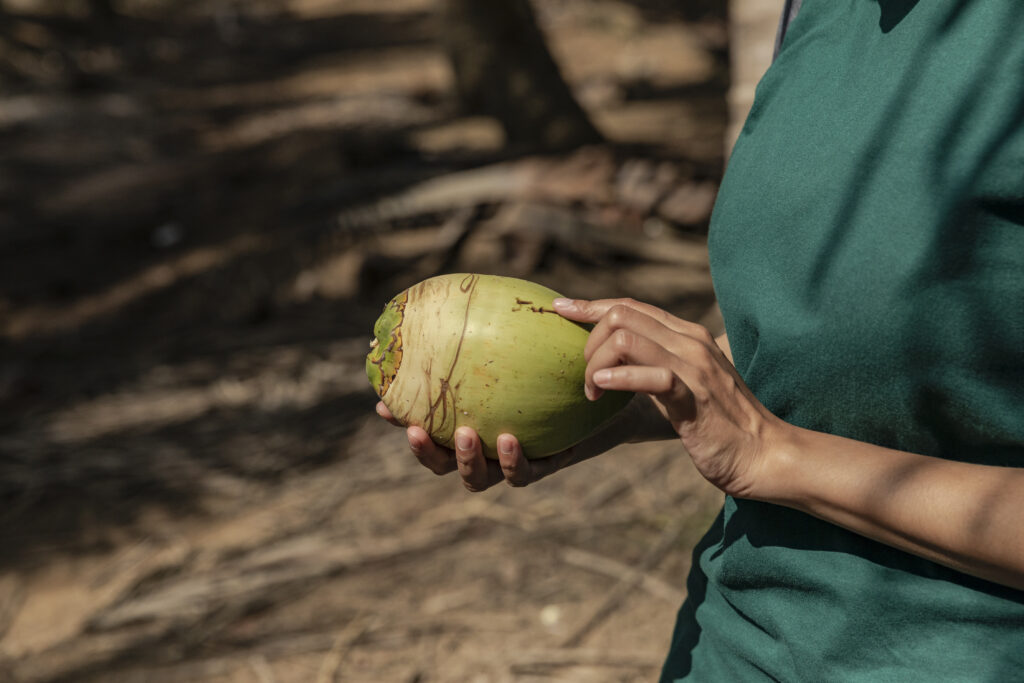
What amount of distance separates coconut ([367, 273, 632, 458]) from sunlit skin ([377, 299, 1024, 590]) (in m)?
0.22

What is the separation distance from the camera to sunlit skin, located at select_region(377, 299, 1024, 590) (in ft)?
3.37

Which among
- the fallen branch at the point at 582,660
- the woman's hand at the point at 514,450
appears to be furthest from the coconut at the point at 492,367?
the fallen branch at the point at 582,660

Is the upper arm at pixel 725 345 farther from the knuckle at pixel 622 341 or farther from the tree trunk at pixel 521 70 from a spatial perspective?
the tree trunk at pixel 521 70

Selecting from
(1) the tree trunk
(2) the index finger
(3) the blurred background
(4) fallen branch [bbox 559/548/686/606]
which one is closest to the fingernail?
(2) the index finger

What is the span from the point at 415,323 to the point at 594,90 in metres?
10.3

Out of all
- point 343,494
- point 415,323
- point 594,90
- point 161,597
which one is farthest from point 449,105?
point 415,323

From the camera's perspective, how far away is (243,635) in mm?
3309

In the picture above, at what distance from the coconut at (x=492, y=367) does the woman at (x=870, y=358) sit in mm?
209

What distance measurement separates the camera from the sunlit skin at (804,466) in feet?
3.37

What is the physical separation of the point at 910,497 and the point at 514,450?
62cm

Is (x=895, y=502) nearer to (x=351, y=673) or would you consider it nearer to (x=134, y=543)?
(x=351, y=673)

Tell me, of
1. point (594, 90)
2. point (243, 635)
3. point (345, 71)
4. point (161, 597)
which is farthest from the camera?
point (345, 71)

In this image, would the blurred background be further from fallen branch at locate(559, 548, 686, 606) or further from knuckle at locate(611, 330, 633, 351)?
knuckle at locate(611, 330, 633, 351)

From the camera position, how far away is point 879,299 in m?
1.09
